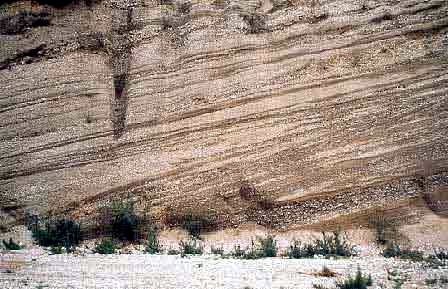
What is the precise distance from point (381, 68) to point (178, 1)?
476 centimetres

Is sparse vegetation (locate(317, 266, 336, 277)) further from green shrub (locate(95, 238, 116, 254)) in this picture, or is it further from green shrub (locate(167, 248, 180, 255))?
green shrub (locate(95, 238, 116, 254))

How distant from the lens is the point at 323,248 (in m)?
11.3

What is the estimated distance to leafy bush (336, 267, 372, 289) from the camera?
339 inches

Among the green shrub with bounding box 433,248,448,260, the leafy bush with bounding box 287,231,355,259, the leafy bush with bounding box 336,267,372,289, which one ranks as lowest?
the leafy bush with bounding box 336,267,372,289

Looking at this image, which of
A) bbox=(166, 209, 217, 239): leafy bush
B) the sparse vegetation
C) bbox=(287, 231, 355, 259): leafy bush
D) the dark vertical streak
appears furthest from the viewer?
the dark vertical streak

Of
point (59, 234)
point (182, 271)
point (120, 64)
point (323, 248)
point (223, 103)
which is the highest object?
point (120, 64)

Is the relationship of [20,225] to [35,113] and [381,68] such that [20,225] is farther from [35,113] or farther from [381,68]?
[381,68]

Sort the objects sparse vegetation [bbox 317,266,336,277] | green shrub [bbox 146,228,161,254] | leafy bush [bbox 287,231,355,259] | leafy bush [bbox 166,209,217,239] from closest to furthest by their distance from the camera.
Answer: sparse vegetation [bbox 317,266,336,277] < leafy bush [bbox 287,231,355,259] < green shrub [bbox 146,228,161,254] < leafy bush [bbox 166,209,217,239]

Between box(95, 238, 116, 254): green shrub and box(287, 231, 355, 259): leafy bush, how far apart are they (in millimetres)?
3038

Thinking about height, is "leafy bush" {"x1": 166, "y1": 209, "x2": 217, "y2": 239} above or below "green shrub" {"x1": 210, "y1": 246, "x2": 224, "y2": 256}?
above

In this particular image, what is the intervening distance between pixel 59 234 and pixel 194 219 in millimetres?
2474

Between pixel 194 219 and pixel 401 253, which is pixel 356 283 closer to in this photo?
pixel 401 253

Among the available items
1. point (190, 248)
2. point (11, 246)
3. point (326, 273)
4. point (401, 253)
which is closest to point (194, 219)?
point (190, 248)

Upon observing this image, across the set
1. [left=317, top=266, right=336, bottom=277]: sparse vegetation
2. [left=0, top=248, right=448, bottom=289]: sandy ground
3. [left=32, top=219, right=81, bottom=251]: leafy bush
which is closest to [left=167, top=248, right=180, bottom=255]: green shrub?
[left=0, top=248, right=448, bottom=289]: sandy ground
